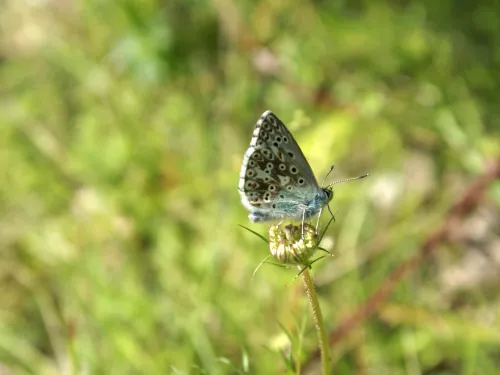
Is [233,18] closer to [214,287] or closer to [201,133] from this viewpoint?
[201,133]

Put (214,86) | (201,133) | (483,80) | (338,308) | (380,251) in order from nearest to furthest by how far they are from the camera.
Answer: (338,308) < (380,251) < (483,80) < (201,133) < (214,86)

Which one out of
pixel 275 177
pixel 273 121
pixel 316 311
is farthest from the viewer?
pixel 275 177

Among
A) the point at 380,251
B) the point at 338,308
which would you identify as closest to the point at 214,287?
the point at 338,308

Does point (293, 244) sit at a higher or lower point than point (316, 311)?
higher

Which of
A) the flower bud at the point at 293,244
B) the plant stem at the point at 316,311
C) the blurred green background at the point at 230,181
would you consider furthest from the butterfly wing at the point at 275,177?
the blurred green background at the point at 230,181

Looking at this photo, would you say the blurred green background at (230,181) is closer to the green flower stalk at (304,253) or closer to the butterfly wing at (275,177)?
the butterfly wing at (275,177)

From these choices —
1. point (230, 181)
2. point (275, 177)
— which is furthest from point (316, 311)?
point (230, 181)

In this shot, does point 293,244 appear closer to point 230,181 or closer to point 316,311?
point 316,311
